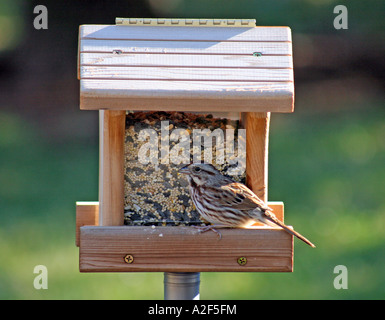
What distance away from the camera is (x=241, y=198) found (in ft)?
14.6

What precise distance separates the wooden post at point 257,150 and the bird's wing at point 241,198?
8cm

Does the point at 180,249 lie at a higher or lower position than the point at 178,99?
lower

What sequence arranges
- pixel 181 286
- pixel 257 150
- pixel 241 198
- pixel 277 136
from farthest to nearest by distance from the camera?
pixel 277 136, pixel 257 150, pixel 241 198, pixel 181 286

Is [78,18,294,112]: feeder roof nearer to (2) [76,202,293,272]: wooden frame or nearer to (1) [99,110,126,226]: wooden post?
(1) [99,110,126,226]: wooden post

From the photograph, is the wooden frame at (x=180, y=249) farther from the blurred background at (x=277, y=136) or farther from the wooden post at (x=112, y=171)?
the blurred background at (x=277, y=136)

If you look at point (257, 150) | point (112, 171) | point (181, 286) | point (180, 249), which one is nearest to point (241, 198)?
point (257, 150)

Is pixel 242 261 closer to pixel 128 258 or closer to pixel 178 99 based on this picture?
pixel 128 258

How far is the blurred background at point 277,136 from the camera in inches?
333

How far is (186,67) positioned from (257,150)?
0.63 meters

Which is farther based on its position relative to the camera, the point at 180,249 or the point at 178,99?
the point at 180,249

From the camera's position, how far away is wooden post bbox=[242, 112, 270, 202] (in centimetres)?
449

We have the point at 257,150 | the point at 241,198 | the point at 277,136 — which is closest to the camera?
the point at 241,198

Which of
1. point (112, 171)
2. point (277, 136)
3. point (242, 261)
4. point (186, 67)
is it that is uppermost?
point (186, 67)

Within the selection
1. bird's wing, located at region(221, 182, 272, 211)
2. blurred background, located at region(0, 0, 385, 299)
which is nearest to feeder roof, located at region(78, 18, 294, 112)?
bird's wing, located at region(221, 182, 272, 211)
